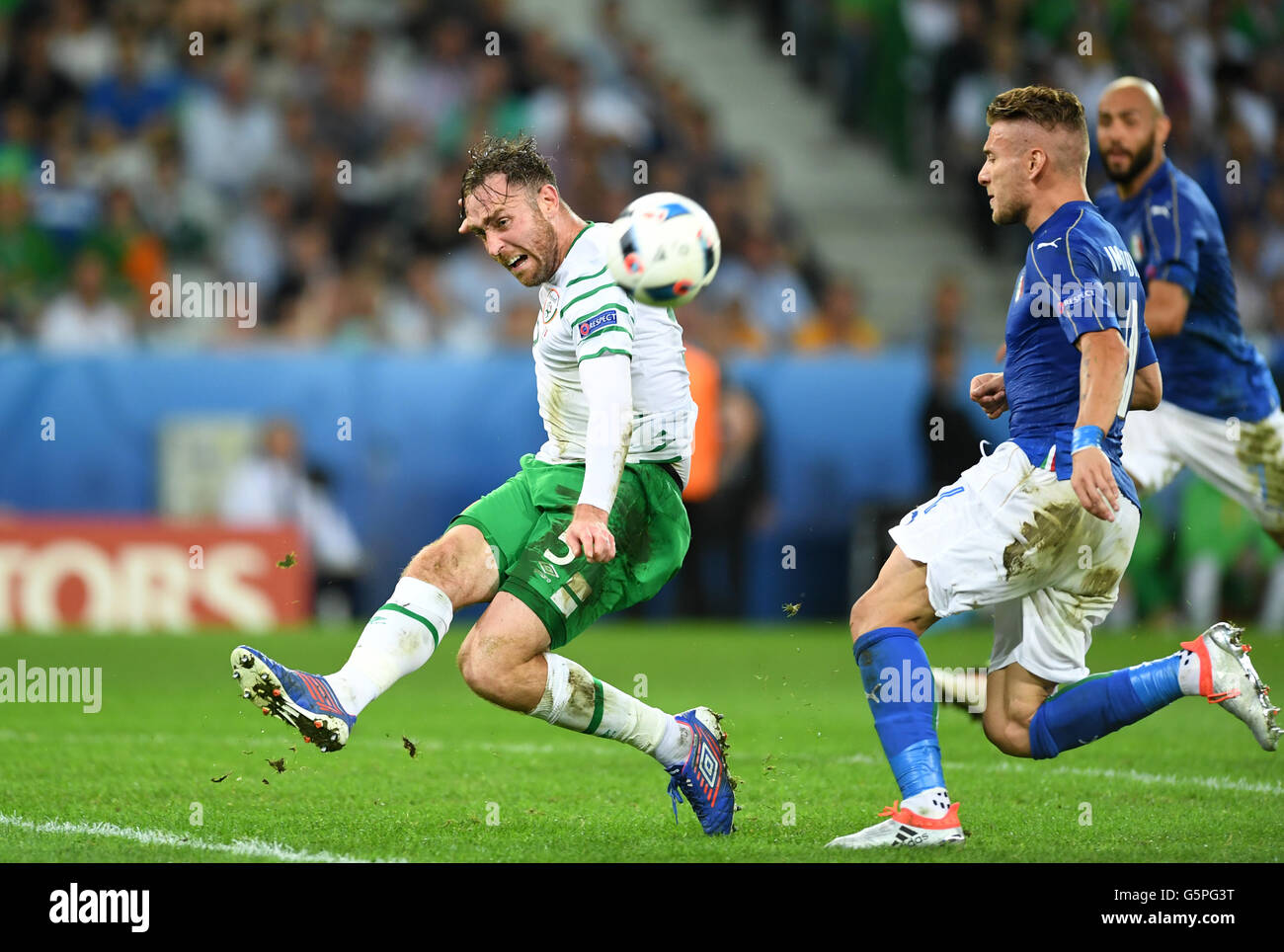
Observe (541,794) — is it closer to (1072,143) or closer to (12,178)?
(1072,143)

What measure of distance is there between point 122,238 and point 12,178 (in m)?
1.11

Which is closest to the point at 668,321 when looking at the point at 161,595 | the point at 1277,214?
the point at 161,595

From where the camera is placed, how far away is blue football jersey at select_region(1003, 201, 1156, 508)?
558 centimetres

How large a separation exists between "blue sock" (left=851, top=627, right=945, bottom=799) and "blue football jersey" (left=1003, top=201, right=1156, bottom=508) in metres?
0.78

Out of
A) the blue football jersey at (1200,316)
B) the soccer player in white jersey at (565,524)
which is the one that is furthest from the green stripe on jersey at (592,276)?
the blue football jersey at (1200,316)

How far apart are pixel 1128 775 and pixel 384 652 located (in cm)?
347

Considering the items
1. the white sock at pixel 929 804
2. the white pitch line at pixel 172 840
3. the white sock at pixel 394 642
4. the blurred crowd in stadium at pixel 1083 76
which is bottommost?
the white pitch line at pixel 172 840

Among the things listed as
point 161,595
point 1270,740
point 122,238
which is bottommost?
point 161,595

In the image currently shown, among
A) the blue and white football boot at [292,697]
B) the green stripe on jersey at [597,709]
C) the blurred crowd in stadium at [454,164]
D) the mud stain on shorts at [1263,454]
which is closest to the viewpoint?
the blue and white football boot at [292,697]

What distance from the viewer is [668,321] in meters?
6.27

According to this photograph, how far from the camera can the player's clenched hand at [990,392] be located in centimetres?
627

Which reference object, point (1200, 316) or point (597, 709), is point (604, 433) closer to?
point (597, 709)

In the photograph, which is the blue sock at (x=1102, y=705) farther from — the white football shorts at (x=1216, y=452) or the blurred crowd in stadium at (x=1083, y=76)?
the blurred crowd in stadium at (x=1083, y=76)

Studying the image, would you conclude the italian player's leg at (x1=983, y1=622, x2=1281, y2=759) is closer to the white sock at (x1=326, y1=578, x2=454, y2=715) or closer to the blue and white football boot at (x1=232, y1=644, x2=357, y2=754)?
the white sock at (x1=326, y1=578, x2=454, y2=715)
